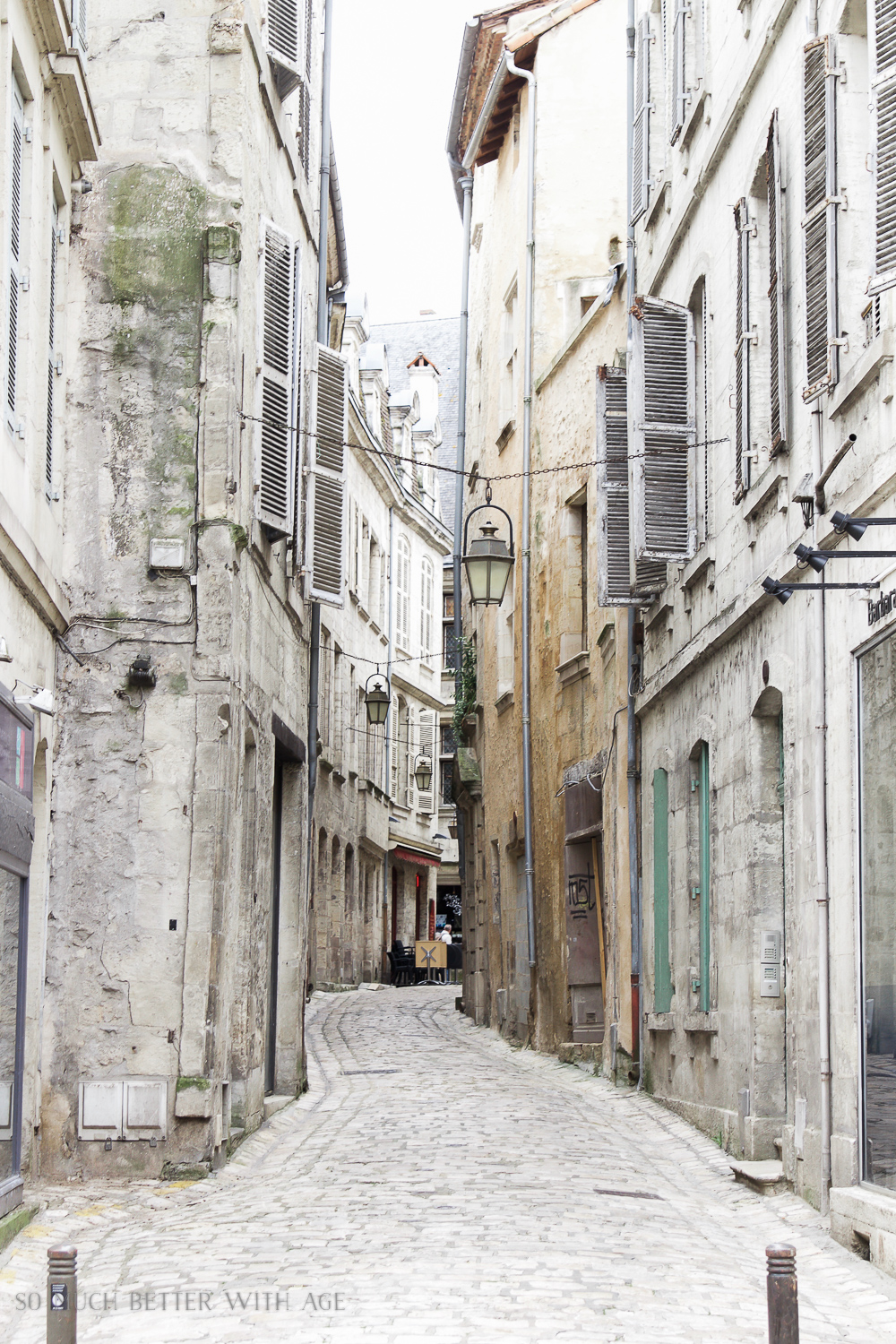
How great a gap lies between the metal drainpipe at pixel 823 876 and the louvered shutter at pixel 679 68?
516 cm

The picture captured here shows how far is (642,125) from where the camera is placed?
1510 cm

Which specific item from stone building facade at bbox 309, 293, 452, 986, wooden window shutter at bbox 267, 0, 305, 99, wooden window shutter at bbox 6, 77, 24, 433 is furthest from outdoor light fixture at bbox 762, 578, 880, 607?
stone building facade at bbox 309, 293, 452, 986

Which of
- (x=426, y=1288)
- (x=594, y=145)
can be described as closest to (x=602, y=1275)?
(x=426, y=1288)

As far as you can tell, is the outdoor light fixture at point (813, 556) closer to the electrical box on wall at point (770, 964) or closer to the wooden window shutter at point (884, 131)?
the wooden window shutter at point (884, 131)

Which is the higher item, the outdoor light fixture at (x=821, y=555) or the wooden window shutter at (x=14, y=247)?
the wooden window shutter at (x=14, y=247)

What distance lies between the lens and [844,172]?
28.9 ft

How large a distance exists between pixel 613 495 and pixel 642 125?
3.46 m

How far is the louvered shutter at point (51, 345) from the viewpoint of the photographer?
1020 cm

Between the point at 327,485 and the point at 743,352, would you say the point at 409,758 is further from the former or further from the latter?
the point at 743,352

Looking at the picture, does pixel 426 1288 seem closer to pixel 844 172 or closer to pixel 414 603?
pixel 844 172

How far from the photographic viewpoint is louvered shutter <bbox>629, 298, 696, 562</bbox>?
40.9 ft

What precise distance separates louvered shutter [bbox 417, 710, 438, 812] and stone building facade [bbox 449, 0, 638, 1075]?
41.2ft

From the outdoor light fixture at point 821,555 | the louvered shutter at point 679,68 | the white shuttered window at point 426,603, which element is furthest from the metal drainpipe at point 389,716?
the outdoor light fixture at point 821,555

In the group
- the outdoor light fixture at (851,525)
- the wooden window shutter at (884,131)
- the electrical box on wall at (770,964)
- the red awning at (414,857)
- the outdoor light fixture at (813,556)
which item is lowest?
the electrical box on wall at (770,964)
